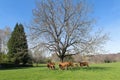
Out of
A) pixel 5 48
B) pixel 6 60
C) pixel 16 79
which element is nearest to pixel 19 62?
pixel 6 60

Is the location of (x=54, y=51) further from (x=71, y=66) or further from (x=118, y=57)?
(x=118, y=57)

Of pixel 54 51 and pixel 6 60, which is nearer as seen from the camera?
pixel 54 51

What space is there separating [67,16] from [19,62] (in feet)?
114

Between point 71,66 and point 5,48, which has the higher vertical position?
point 5,48

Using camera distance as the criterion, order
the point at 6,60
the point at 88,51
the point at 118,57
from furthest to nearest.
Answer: the point at 118,57 < the point at 6,60 < the point at 88,51

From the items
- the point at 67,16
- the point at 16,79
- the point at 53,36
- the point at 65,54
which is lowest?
the point at 16,79

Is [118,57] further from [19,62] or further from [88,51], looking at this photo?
[88,51]

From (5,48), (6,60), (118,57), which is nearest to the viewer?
(6,60)

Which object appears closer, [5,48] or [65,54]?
[65,54]

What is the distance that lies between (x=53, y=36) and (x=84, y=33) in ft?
13.9

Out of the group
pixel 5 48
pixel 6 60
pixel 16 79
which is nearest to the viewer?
pixel 16 79

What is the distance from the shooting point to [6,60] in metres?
56.8

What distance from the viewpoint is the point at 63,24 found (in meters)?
28.1

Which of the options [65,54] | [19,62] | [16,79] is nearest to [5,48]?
[19,62]
